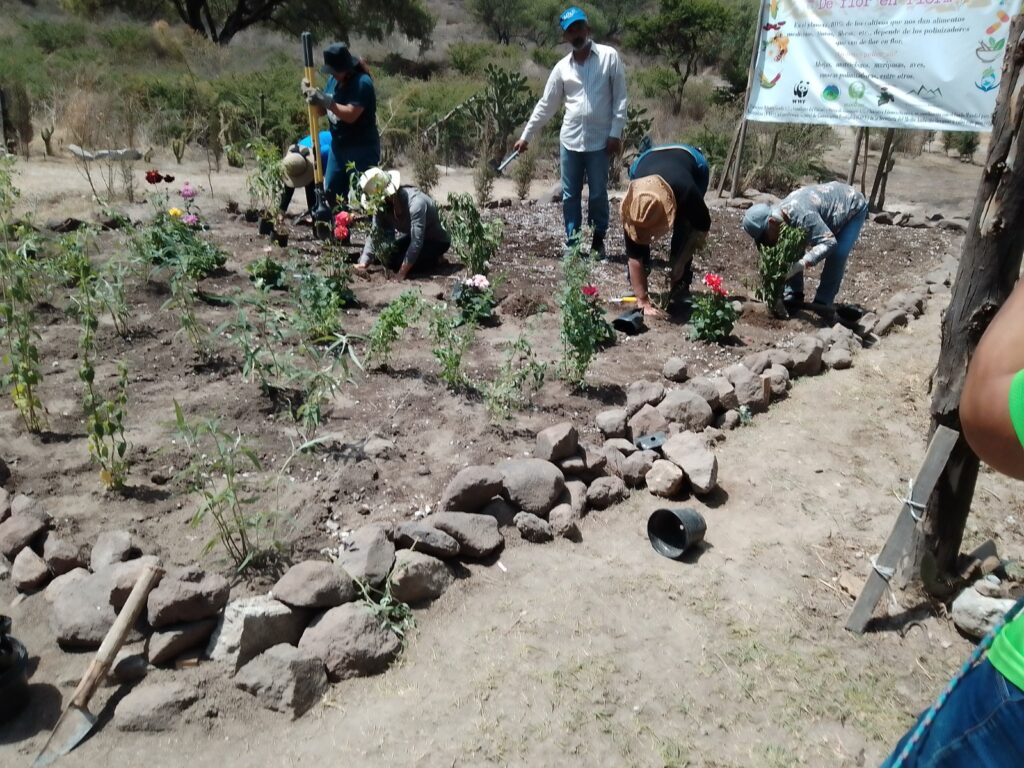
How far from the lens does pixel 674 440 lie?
11.5 ft

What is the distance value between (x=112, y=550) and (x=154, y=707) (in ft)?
2.17

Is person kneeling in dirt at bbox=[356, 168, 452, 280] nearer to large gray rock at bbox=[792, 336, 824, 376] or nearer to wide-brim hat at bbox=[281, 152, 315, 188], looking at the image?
wide-brim hat at bbox=[281, 152, 315, 188]

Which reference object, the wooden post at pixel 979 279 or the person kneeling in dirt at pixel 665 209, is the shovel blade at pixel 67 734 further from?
the person kneeling in dirt at pixel 665 209

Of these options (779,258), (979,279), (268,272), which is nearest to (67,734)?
(979,279)

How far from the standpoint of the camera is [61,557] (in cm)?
259

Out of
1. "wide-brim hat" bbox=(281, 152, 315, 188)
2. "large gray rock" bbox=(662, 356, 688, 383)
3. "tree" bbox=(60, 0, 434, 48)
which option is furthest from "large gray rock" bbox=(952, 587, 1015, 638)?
"tree" bbox=(60, 0, 434, 48)

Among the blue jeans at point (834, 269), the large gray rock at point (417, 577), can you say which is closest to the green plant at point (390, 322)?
the large gray rock at point (417, 577)

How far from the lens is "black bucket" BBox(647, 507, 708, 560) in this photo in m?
2.92

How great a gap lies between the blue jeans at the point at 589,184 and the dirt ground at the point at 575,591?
6.25 ft

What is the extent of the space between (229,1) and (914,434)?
27387mm

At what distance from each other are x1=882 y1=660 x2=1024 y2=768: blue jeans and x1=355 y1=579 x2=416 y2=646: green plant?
5.29 ft

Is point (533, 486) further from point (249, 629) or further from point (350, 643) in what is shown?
point (249, 629)

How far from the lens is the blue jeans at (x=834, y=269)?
5227 millimetres

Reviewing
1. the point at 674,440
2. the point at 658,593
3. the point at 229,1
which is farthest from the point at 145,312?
the point at 229,1
